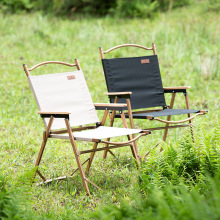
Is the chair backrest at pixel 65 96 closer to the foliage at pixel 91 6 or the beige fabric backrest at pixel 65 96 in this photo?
the beige fabric backrest at pixel 65 96

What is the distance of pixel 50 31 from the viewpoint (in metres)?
9.70

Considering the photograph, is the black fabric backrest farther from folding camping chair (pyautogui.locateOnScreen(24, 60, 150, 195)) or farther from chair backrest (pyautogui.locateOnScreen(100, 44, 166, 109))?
folding camping chair (pyautogui.locateOnScreen(24, 60, 150, 195))

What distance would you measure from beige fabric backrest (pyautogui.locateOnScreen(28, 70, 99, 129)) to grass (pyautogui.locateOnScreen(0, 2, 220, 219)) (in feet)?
1.50

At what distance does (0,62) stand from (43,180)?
4.88 meters

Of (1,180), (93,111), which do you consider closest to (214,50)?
(93,111)

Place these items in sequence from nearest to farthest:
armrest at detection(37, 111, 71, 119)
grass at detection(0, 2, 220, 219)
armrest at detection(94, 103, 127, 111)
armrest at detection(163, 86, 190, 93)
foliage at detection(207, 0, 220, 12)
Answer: grass at detection(0, 2, 220, 219) < armrest at detection(37, 111, 71, 119) < armrest at detection(94, 103, 127, 111) < armrest at detection(163, 86, 190, 93) < foliage at detection(207, 0, 220, 12)

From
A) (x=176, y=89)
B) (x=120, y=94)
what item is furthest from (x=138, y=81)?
(x=120, y=94)

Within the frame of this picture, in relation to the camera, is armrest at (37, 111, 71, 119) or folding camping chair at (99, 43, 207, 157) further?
folding camping chair at (99, 43, 207, 157)

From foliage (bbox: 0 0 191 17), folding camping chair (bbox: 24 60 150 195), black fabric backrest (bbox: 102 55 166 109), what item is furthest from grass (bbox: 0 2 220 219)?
foliage (bbox: 0 0 191 17)

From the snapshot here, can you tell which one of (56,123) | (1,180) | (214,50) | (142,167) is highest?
(1,180)

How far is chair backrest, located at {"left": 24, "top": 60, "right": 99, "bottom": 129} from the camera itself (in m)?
3.57

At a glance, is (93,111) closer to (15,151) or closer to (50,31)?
(15,151)

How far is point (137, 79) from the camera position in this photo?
433cm

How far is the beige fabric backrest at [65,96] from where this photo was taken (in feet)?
11.7
